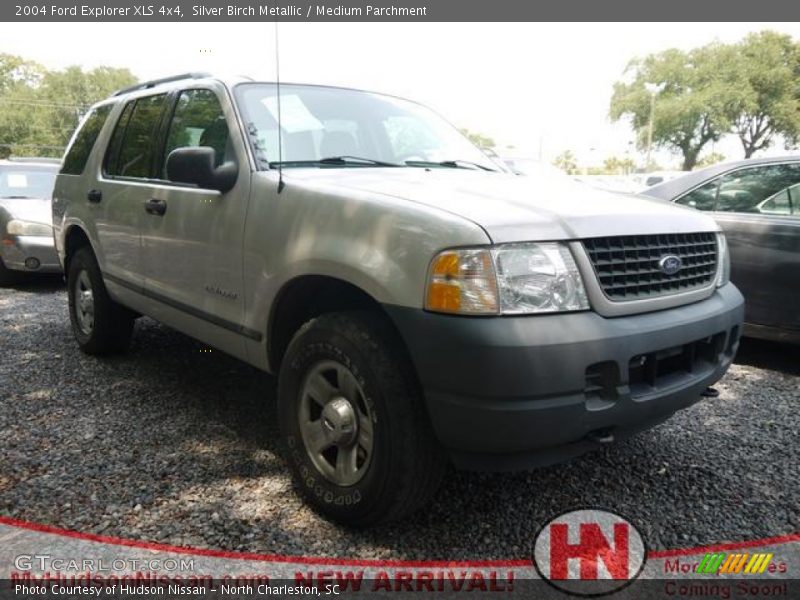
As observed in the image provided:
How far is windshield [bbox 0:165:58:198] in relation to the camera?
27.5 ft

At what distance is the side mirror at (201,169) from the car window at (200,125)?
0.15m

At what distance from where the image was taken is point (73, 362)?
456cm

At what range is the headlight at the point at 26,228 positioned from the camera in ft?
24.5

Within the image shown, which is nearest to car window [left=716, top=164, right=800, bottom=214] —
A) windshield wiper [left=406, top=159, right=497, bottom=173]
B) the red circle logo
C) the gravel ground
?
the gravel ground

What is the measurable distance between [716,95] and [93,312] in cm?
4100

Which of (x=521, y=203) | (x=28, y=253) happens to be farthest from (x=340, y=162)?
(x=28, y=253)

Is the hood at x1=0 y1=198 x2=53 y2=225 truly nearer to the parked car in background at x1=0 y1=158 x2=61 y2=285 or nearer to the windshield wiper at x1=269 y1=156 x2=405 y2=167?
the parked car in background at x1=0 y1=158 x2=61 y2=285

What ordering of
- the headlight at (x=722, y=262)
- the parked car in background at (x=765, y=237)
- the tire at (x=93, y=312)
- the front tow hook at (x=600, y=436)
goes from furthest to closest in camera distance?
the tire at (x=93, y=312) < the parked car in background at (x=765, y=237) < the headlight at (x=722, y=262) < the front tow hook at (x=600, y=436)

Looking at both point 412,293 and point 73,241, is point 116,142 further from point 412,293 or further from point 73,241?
point 412,293

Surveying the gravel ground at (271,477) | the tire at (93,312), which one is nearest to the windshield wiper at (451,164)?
the gravel ground at (271,477)

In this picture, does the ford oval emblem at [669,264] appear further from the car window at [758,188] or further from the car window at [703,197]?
the car window at [703,197]

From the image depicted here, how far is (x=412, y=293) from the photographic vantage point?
82.1 inches

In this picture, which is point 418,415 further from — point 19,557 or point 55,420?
point 55,420

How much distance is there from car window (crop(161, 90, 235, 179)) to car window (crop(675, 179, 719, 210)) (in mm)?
3372
